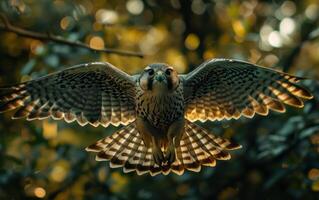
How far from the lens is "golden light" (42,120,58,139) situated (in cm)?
845

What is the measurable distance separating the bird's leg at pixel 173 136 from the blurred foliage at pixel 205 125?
110cm

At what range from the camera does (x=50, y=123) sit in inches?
336

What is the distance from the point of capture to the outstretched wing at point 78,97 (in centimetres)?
691

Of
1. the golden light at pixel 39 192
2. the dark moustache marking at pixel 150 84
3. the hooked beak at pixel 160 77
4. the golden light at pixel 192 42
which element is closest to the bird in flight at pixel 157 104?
the dark moustache marking at pixel 150 84

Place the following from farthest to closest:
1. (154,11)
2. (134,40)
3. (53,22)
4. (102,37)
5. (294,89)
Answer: (134,40) → (154,11) → (53,22) → (102,37) → (294,89)

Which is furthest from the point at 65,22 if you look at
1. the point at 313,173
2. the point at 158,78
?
the point at 313,173

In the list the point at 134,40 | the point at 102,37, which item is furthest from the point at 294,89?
the point at 134,40

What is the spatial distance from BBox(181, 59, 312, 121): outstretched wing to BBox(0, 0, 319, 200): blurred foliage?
0.64 m

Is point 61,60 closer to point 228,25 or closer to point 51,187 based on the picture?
point 51,187

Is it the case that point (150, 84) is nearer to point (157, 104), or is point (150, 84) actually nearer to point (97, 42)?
point (157, 104)

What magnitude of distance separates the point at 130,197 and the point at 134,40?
2.75 metres

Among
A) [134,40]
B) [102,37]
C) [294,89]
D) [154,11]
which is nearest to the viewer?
[294,89]

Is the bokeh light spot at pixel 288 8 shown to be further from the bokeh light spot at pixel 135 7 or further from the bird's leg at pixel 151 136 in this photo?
the bird's leg at pixel 151 136

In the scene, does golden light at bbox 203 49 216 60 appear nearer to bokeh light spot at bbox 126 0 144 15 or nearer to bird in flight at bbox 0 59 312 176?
bokeh light spot at bbox 126 0 144 15
